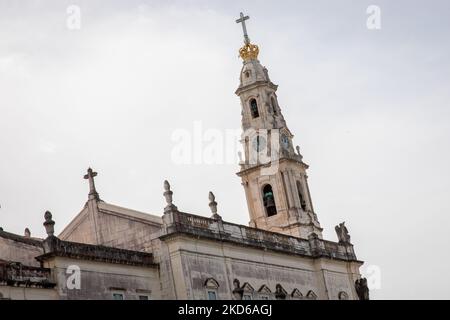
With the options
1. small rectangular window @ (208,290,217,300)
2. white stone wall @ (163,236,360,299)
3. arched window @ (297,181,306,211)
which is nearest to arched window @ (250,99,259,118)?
arched window @ (297,181,306,211)

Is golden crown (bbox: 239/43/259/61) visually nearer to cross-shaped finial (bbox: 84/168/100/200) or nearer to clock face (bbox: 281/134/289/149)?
clock face (bbox: 281/134/289/149)

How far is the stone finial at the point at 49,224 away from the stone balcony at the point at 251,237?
19.3 feet

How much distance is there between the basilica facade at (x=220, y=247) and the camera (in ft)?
107

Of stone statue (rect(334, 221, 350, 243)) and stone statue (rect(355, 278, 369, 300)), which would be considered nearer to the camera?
stone statue (rect(355, 278, 369, 300))

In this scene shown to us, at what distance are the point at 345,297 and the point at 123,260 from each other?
1837cm

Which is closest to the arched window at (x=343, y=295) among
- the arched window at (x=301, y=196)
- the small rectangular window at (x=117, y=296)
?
the arched window at (x=301, y=196)

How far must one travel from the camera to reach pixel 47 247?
31969mm

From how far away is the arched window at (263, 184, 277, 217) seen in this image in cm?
5200

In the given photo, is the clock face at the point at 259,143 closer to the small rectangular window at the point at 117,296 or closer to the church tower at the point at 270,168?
the church tower at the point at 270,168

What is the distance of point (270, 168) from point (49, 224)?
21821 millimetres

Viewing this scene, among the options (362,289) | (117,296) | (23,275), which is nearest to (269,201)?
(362,289)

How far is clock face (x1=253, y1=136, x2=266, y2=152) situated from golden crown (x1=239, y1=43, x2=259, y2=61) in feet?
18.6
